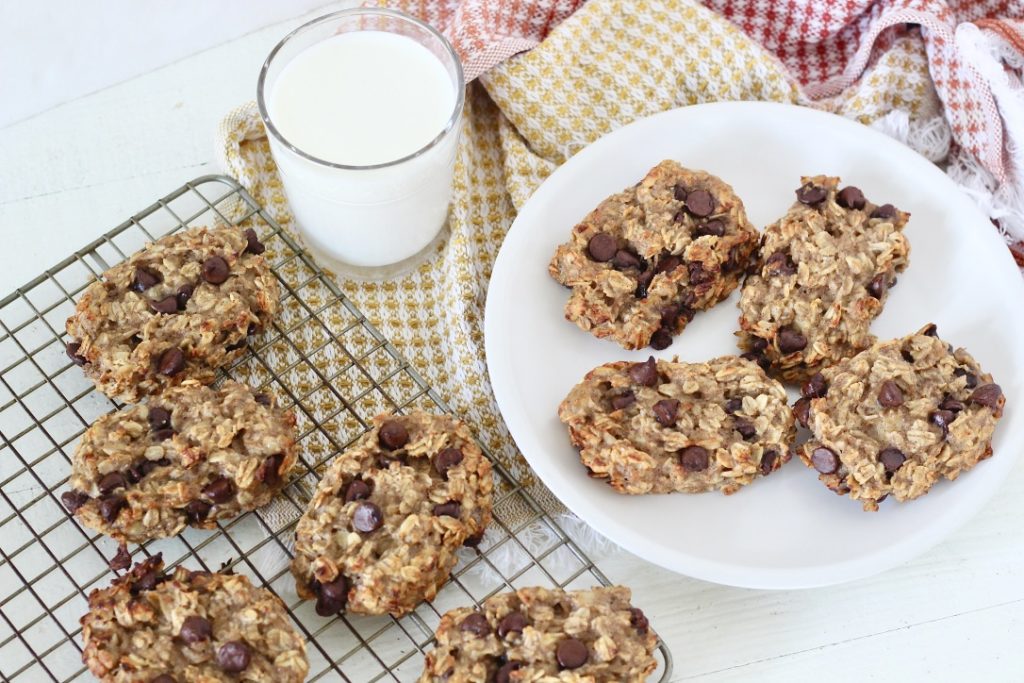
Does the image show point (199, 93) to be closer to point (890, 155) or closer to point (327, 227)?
point (327, 227)

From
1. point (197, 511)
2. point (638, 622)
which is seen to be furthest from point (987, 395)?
point (197, 511)

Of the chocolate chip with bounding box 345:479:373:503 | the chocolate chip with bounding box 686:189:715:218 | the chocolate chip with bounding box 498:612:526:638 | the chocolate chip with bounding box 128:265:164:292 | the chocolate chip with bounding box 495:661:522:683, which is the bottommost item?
the chocolate chip with bounding box 495:661:522:683

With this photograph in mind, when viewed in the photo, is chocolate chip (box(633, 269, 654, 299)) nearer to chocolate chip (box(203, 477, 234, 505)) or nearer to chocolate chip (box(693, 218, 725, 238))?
chocolate chip (box(693, 218, 725, 238))

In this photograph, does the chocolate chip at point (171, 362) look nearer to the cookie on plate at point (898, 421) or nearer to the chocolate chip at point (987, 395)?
the cookie on plate at point (898, 421)

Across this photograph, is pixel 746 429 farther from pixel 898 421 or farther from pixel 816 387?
pixel 898 421

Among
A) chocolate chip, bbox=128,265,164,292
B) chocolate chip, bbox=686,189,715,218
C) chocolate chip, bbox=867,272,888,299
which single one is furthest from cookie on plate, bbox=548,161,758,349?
chocolate chip, bbox=128,265,164,292

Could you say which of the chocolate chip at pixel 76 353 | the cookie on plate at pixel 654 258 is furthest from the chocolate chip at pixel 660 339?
the chocolate chip at pixel 76 353
